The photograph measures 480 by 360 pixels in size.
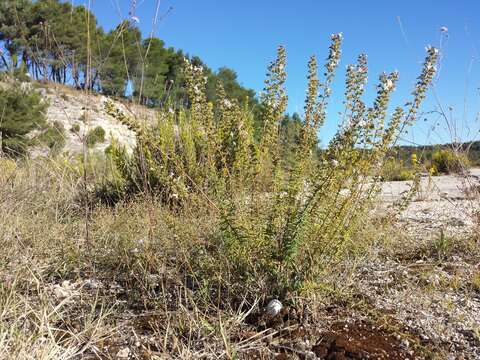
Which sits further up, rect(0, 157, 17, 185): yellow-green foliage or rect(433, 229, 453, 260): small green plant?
rect(0, 157, 17, 185): yellow-green foliage

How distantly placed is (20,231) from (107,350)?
1.28m

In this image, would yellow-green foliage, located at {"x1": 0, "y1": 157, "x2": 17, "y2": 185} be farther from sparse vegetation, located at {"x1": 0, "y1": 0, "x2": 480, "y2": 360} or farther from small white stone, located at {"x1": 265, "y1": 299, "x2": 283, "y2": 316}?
small white stone, located at {"x1": 265, "y1": 299, "x2": 283, "y2": 316}

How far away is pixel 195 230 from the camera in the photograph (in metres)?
2.19

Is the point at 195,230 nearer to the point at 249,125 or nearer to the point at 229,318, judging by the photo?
the point at 229,318

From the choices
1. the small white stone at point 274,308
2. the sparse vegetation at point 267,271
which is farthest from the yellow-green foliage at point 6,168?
the small white stone at point 274,308

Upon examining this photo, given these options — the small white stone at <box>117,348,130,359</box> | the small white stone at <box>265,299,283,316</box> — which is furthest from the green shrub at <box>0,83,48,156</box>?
the small white stone at <box>265,299,283,316</box>

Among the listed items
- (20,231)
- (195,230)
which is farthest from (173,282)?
(20,231)

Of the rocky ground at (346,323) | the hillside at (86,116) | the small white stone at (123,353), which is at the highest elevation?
the hillside at (86,116)

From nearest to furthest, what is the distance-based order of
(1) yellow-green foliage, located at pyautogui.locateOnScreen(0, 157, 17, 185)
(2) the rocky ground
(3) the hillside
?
1. (2) the rocky ground
2. (3) the hillside
3. (1) yellow-green foliage, located at pyautogui.locateOnScreen(0, 157, 17, 185)

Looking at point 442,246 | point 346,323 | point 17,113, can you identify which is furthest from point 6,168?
point 17,113

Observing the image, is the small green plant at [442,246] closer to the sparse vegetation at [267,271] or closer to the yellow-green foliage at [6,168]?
the sparse vegetation at [267,271]

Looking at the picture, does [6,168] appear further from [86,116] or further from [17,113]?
[17,113]

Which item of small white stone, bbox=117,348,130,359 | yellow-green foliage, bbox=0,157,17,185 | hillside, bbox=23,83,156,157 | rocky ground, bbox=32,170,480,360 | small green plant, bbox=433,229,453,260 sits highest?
hillside, bbox=23,83,156,157

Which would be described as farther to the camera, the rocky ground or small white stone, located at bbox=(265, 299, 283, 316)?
small white stone, located at bbox=(265, 299, 283, 316)
